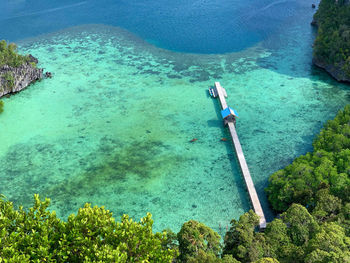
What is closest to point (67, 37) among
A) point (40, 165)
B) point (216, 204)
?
point (40, 165)

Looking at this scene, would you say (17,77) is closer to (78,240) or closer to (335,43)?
(78,240)

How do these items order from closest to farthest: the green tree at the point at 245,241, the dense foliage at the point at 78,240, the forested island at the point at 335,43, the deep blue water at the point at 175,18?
the dense foliage at the point at 78,240
the green tree at the point at 245,241
the forested island at the point at 335,43
the deep blue water at the point at 175,18

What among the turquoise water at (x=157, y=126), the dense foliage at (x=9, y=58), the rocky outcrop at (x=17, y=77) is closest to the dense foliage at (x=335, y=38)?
the turquoise water at (x=157, y=126)

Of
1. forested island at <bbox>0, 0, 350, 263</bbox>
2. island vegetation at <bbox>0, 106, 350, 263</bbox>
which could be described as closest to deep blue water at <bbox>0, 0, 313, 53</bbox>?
forested island at <bbox>0, 0, 350, 263</bbox>

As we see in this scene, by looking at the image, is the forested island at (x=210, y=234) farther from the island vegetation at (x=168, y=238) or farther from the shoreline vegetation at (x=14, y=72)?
the shoreline vegetation at (x=14, y=72)

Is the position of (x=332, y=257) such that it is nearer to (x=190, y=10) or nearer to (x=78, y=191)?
(x=78, y=191)

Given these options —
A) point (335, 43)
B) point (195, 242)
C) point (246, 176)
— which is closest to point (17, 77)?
point (246, 176)
